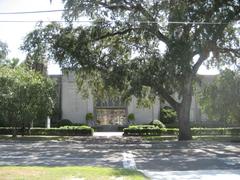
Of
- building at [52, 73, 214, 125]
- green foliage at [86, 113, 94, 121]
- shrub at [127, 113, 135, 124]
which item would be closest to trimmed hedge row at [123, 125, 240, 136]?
building at [52, 73, 214, 125]

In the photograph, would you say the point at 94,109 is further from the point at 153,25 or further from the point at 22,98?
the point at 153,25

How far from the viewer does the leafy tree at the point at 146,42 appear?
30.0 metres

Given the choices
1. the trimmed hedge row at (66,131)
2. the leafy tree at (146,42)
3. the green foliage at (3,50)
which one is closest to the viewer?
the leafy tree at (146,42)

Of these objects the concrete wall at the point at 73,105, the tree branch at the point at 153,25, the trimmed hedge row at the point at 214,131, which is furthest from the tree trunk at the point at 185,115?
the concrete wall at the point at 73,105

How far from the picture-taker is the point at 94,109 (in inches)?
2474

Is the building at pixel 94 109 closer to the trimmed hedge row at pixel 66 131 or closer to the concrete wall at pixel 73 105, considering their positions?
the concrete wall at pixel 73 105

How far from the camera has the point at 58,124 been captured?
57.4 metres

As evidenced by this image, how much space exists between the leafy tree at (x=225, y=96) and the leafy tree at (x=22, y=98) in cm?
1326

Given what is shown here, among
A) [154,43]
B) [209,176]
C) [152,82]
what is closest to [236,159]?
[209,176]

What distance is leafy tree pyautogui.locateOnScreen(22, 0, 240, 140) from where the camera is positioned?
98.5 feet

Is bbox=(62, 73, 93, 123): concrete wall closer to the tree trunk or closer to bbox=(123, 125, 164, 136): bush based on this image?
bbox=(123, 125, 164, 136): bush

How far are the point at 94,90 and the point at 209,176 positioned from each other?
26.5 m

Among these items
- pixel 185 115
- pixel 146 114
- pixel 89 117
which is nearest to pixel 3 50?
pixel 89 117

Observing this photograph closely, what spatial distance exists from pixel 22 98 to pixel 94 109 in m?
25.8
